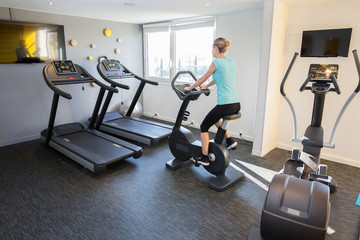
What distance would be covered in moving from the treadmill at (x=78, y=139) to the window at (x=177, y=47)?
200 centimetres

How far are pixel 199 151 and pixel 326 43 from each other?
238 centimetres

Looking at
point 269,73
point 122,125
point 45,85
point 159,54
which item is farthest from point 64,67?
point 269,73

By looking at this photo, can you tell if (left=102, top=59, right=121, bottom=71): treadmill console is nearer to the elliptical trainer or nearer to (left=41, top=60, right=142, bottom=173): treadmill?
(left=41, top=60, right=142, bottom=173): treadmill

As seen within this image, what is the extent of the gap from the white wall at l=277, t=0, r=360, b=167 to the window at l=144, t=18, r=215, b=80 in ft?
5.30

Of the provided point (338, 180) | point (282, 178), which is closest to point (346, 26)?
point (338, 180)

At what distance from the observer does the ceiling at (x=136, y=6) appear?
144 inches

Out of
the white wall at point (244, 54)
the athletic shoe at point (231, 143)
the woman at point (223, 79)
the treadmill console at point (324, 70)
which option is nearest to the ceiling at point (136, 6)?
the white wall at point (244, 54)

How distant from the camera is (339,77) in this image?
3.56 m

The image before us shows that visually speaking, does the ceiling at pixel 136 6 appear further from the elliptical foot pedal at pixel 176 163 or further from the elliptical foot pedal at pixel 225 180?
the elliptical foot pedal at pixel 225 180

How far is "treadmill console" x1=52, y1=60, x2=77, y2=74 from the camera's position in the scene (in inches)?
163

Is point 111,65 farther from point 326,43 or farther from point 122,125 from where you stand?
point 326,43

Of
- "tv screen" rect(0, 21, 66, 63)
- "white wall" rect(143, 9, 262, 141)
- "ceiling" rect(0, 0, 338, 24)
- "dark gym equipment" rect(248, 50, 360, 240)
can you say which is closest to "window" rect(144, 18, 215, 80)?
"white wall" rect(143, 9, 262, 141)

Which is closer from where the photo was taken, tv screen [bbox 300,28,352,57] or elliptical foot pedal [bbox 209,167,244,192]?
elliptical foot pedal [bbox 209,167,244,192]

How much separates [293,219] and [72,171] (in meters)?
2.89
